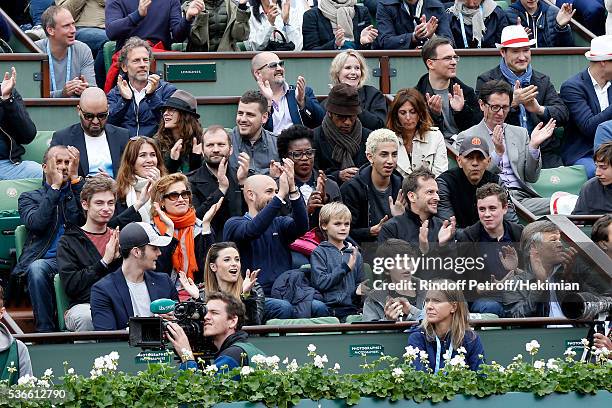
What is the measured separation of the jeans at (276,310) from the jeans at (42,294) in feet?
4.79

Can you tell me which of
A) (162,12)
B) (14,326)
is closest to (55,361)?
(14,326)

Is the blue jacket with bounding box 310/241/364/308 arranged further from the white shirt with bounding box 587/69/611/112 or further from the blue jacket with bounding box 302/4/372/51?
the blue jacket with bounding box 302/4/372/51

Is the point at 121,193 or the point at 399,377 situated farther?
the point at 121,193

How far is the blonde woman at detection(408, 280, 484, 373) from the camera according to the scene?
419 inches

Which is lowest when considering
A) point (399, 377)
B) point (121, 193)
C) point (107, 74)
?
point (399, 377)

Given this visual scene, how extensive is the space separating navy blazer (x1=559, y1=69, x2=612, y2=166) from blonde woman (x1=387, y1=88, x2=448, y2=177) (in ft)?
5.56

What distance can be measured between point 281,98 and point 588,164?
2750 millimetres

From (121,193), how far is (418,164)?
8.41 ft

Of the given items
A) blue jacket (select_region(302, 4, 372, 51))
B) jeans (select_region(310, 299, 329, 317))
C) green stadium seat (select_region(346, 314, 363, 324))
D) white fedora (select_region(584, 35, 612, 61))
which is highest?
blue jacket (select_region(302, 4, 372, 51))

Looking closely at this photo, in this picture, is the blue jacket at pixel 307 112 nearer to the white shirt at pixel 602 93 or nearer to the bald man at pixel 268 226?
the bald man at pixel 268 226

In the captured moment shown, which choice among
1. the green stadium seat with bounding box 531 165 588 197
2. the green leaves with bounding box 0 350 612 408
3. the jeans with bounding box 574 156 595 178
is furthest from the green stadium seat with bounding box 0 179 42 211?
the jeans with bounding box 574 156 595 178

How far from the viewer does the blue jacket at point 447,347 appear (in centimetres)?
1062

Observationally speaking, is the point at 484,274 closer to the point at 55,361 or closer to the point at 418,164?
the point at 418,164

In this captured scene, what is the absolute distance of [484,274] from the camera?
1164 cm
